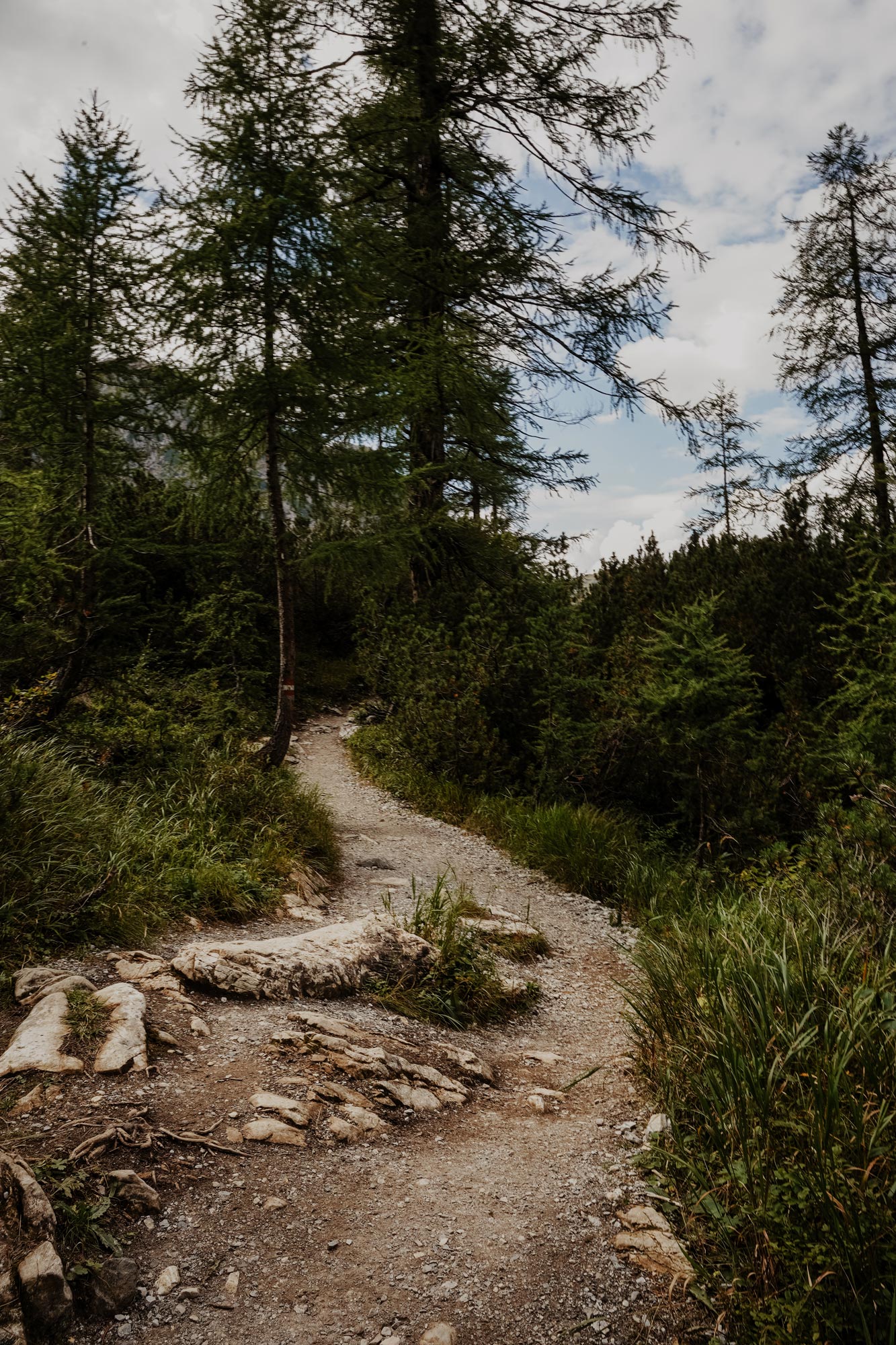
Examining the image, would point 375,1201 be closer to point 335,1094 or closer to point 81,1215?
point 335,1094

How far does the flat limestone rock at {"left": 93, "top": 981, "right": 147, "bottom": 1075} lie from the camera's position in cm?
299

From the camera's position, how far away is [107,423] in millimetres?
7148

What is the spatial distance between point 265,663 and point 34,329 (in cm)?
657

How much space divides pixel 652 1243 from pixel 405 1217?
0.84m

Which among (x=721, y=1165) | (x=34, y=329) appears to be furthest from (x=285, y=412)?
(x=721, y=1165)

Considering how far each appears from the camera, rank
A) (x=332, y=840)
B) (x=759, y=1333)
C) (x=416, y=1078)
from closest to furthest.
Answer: (x=759, y=1333) → (x=416, y=1078) → (x=332, y=840)

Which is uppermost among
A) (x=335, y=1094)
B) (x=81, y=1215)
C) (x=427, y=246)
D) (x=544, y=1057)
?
(x=427, y=246)

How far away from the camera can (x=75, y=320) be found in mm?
6852

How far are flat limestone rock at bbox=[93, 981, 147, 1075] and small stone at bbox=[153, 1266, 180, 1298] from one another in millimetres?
926

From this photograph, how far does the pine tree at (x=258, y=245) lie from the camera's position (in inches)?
255

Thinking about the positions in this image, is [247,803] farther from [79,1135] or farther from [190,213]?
[190,213]

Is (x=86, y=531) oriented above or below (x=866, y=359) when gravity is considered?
below

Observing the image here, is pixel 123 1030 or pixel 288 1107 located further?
pixel 123 1030

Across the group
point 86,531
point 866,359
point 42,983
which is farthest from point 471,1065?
point 866,359
